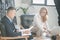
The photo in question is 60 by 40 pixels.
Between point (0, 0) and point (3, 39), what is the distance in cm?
307

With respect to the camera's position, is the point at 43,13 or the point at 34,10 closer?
the point at 43,13

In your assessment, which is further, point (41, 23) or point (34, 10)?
point (34, 10)

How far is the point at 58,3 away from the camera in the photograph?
14.0 feet

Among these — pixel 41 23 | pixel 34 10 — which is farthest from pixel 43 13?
pixel 34 10

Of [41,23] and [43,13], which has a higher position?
[43,13]

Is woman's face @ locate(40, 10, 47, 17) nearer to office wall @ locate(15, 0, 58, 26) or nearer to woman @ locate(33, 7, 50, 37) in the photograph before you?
woman @ locate(33, 7, 50, 37)

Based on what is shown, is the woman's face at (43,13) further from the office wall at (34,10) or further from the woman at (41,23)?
the office wall at (34,10)

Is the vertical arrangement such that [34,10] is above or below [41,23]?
above

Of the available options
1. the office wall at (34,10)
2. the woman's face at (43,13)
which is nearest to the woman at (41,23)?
the woman's face at (43,13)

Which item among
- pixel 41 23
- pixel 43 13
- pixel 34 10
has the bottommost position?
pixel 41 23

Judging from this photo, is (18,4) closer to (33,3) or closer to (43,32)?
(33,3)

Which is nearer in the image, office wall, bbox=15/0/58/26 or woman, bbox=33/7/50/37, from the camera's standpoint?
woman, bbox=33/7/50/37

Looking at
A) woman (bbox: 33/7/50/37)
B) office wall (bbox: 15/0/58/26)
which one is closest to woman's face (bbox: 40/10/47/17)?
woman (bbox: 33/7/50/37)

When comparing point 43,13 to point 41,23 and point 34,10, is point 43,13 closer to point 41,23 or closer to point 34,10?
point 41,23
